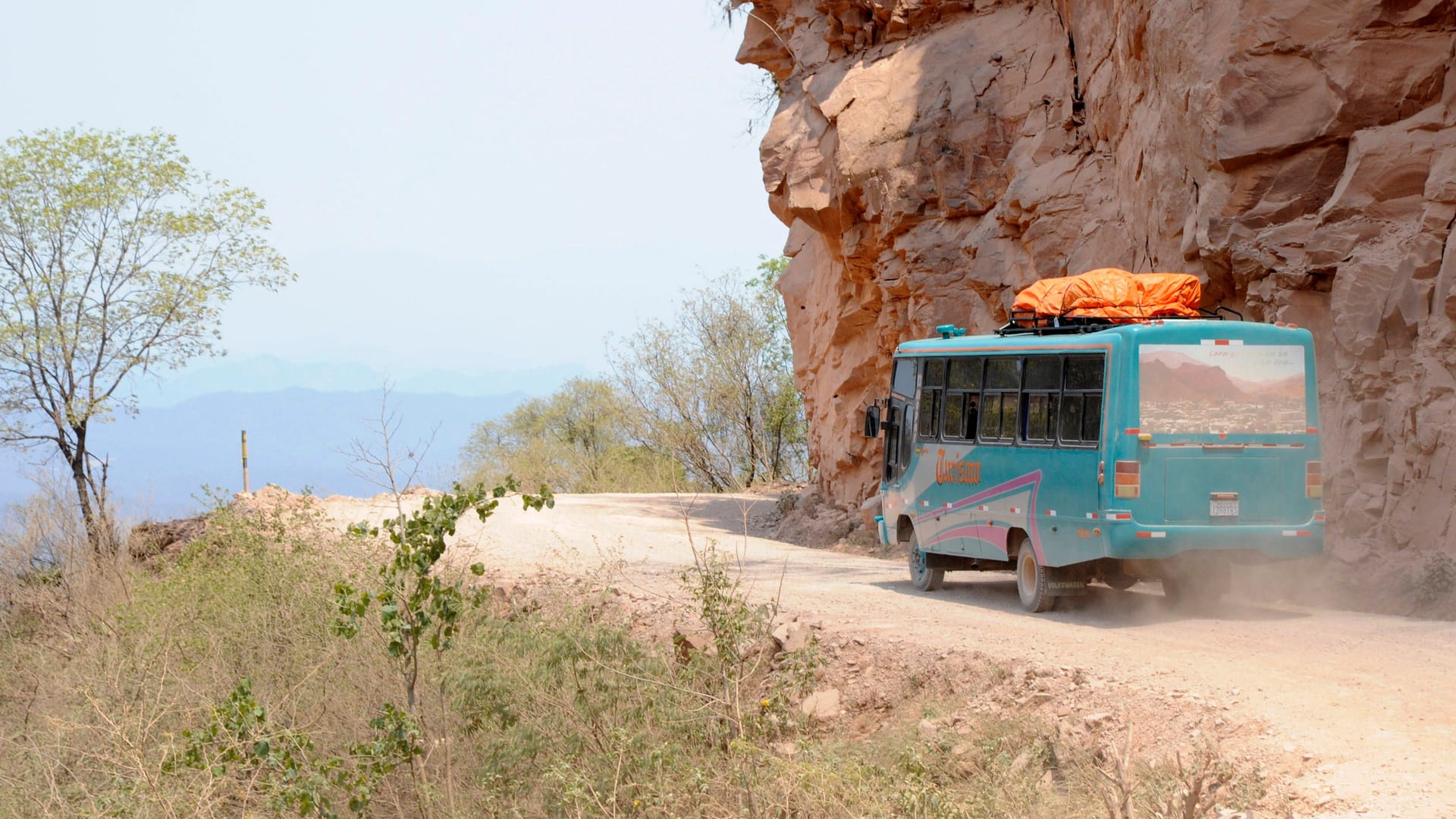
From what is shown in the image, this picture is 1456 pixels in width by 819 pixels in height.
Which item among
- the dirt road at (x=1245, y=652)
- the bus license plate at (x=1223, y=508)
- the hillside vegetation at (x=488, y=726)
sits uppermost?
the bus license plate at (x=1223, y=508)

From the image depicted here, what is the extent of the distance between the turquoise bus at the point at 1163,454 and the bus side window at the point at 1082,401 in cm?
1

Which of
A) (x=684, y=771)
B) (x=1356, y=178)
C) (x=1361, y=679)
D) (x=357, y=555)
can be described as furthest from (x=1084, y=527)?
(x=357, y=555)

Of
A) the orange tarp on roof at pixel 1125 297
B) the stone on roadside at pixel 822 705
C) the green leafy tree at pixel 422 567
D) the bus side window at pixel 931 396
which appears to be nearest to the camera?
the green leafy tree at pixel 422 567

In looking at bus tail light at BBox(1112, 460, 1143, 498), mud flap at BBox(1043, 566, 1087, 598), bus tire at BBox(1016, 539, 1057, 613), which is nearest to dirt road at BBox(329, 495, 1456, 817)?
bus tire at BBox(1016, 539, 1057, 613)

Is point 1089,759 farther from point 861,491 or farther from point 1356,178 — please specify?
point 861,491

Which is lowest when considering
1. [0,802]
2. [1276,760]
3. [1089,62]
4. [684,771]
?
[0,802]

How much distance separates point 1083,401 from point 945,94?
1272cm

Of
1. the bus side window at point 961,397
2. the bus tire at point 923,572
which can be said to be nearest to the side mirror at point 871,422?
the bus side window at point 961,397

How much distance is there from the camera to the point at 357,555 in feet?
51.0

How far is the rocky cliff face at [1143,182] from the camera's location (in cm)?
1370

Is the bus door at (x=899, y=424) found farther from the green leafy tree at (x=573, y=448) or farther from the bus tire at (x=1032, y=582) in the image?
the green leafy tree at (x=573, y=448)

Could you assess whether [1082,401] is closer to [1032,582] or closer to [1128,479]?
[1128,479]

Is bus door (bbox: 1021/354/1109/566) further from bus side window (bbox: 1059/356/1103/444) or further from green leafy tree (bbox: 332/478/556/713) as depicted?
green leafy tree (bbox: 332/478/556/713)

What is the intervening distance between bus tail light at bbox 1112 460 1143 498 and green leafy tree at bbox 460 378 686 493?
79.6 feet
